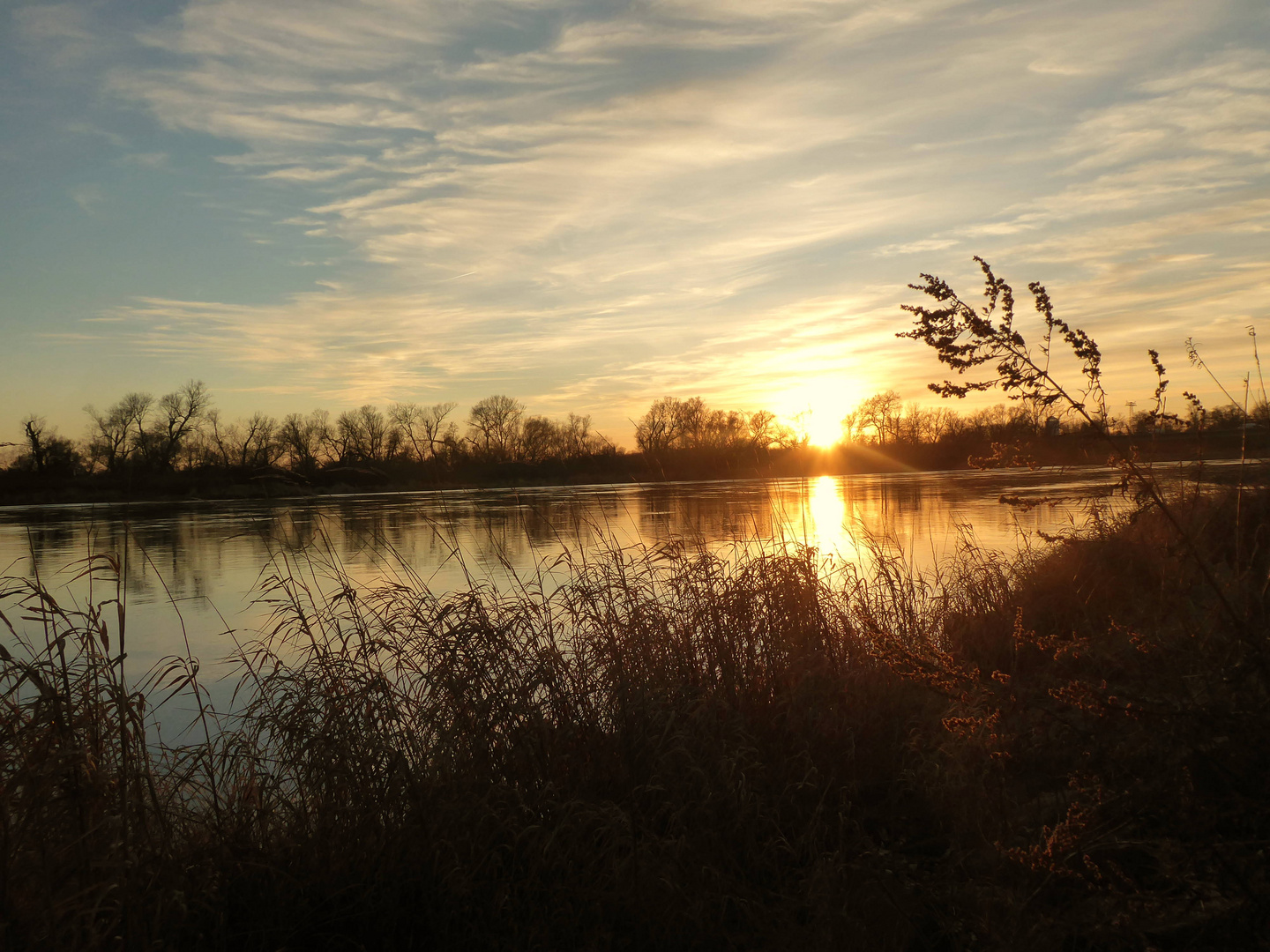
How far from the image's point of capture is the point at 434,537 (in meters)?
11.1

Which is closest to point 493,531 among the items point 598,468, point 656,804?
point 598,468

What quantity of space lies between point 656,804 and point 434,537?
718 cm

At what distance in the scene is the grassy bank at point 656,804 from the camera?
2.90 meters

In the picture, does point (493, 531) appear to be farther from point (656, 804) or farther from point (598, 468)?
point (656, 804)

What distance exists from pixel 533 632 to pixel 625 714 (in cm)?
115

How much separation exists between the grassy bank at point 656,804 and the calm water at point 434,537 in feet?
3.27

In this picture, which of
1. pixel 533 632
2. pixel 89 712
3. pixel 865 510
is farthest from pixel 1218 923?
pixel 865 510

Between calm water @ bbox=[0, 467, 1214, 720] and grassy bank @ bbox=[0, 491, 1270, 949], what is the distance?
997mm

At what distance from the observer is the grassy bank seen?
2898 millimetres

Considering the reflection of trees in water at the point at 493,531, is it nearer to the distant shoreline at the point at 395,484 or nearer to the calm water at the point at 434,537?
the calm water at the point at 434,537

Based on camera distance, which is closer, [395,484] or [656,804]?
[656,804]

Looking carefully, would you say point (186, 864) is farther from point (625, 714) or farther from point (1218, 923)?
point (1218, 923)

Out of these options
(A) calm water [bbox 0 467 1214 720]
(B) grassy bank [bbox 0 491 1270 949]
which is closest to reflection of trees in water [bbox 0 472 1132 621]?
(A) calm water [bbox 0 467 1214 720]

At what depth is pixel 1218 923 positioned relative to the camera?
2811mm
